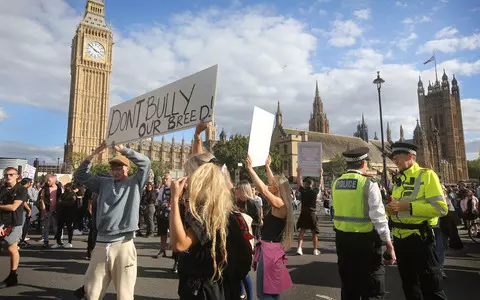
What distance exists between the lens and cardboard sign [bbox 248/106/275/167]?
396 cm

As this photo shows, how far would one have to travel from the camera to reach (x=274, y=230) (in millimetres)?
4039

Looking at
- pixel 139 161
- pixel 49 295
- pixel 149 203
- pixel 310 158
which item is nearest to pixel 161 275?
pixel 49 295

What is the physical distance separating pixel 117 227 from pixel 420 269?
11.4ft

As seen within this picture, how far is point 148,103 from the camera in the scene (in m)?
5.51

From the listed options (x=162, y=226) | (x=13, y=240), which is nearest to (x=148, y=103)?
(x=13, y=240)

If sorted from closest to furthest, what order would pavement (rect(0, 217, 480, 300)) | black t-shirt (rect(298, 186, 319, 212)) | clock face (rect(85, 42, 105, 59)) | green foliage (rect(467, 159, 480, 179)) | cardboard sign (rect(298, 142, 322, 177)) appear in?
pavement (rect(0, 217, 480, 300))
black t-shirt (rect(298, 186, 319, 212))
cardboard sign (rect(298, 142, 322, 177))
clock face (rect(85, 42, 105, 59))
green foliage (rect(467, 159, 480, 179))

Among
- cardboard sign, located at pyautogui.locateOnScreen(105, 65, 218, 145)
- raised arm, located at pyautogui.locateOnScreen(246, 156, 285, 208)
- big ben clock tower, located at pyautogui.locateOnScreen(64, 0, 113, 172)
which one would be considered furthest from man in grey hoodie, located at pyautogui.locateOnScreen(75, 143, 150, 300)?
big ben clock tower, located at pyautogui.locateOnScreen(64, 0, 113, 172)

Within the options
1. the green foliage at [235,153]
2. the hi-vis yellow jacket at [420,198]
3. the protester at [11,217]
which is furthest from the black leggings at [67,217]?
the green foliage at [235,153]

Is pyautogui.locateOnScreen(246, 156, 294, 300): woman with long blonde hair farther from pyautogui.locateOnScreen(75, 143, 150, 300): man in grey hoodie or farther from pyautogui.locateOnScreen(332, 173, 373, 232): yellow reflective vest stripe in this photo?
pyautogui.locateOnScreen(75, 143, 150, 300): man in grey hoodie

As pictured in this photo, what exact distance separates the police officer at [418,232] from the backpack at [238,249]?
7.05 ft

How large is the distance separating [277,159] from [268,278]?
177ft

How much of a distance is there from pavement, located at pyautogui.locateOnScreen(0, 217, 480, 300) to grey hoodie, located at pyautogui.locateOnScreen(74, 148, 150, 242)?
78.4 inches

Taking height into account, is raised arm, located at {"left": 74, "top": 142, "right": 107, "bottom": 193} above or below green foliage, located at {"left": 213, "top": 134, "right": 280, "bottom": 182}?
below

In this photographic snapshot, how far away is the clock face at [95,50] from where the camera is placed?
84.6 m
